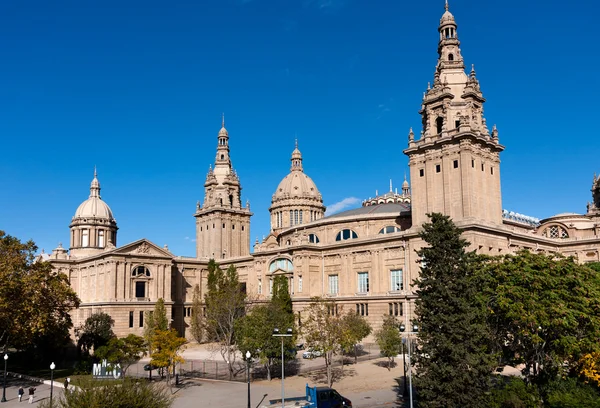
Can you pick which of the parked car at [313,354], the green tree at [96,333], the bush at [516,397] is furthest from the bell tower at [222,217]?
the bush at [516,397]

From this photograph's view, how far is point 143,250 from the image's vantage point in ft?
288

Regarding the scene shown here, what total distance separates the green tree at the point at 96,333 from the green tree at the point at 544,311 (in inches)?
2121

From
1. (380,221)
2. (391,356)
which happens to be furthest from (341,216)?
(391,356)

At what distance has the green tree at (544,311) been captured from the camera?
32.8 meters

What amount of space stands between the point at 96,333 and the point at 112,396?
56.3 m

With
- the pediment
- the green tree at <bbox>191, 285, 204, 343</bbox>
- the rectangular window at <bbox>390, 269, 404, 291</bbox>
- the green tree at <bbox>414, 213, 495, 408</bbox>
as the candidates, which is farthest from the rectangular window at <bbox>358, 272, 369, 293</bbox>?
the green tree at <bbox>414, 213, 495, 408</bbox>

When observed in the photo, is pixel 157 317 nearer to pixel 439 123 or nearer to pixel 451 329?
pixel 439 123

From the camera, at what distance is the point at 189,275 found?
9931 cm

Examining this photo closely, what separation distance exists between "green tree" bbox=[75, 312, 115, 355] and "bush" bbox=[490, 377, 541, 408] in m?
53.9

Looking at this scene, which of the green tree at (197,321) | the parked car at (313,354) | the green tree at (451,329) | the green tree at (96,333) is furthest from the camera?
the green tree at (197,321)

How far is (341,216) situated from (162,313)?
30463 mm

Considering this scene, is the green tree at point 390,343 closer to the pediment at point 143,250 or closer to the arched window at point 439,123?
the arched window at point 439,123

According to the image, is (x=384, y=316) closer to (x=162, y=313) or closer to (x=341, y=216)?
(x=341, y=216)

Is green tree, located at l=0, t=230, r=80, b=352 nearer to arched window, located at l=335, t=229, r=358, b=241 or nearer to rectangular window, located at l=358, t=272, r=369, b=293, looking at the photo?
rectangular window, located at l=358, t=272, r=369, b=293
